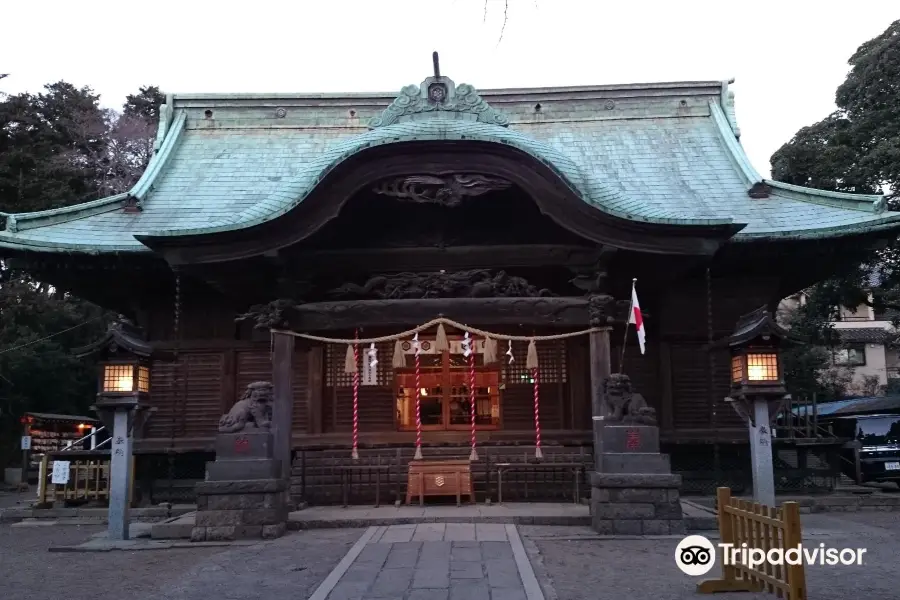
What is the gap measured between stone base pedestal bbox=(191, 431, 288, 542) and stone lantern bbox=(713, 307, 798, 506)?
22.7ft

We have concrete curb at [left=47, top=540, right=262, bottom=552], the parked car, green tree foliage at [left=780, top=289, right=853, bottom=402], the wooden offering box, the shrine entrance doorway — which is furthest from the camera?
green tree foliage at [left=780, top=289, right=853, bottom=402]

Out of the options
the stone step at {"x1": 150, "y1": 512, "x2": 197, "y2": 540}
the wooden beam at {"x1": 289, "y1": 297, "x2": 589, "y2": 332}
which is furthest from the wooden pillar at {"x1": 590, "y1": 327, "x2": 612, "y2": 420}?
the stone step at {"x1": 150, "y1": 512, "x2": 197, "y2": 540}

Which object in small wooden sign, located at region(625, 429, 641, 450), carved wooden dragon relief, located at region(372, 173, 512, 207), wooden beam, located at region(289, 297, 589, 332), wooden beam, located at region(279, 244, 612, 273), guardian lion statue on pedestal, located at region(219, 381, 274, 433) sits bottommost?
small wooden sign, located at region(625, 429, 641, 450)

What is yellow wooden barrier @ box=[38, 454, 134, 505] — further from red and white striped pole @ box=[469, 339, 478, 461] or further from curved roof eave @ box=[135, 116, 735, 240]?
red and white striped pole @ box=[469, 339, 478, 461]

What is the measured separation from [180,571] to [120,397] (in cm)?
363

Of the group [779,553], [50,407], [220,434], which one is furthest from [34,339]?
[779,553]

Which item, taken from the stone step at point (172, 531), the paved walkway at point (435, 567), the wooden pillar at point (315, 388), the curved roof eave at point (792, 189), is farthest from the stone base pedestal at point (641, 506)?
the wooden pillar at point (315, 388)

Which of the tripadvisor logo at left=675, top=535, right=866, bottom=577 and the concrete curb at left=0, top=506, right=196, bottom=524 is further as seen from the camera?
the concrete curb at left=0, top=506, right=196, bottom=524

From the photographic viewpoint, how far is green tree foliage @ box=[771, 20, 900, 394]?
18812 mm

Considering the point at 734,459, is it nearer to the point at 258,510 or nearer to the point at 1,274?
the point at 258,510

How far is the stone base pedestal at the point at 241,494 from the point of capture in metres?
10.4

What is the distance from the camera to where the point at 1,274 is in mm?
28922

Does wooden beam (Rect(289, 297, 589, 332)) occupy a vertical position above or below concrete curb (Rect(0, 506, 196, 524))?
above

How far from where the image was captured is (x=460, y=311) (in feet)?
37.8
